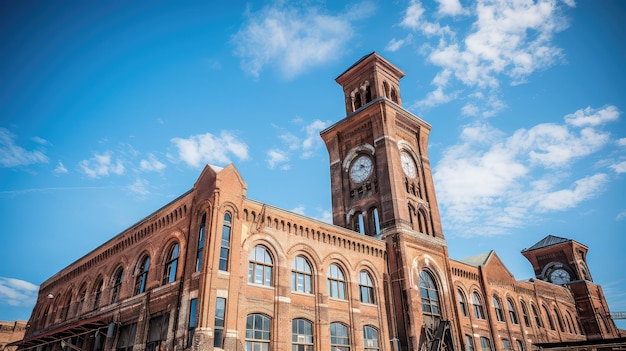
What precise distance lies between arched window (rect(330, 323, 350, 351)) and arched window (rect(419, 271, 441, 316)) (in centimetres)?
726

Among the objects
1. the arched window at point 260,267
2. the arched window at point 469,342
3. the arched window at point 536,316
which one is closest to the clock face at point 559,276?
the arched window at point 536,316

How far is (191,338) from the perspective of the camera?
18500 mm

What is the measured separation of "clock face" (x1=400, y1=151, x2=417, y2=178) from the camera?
3472 cm

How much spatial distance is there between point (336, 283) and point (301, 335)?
172 inches

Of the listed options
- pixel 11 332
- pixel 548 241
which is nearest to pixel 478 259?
pixel 548 241

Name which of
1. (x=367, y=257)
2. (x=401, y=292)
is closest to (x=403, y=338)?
(x=401, y=292)

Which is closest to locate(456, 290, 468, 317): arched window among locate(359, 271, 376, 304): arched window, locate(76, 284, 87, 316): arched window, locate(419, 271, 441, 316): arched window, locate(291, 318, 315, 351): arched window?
locate(419, 271, 441, 316): arched window

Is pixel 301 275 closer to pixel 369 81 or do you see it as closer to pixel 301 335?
pixel 301 335

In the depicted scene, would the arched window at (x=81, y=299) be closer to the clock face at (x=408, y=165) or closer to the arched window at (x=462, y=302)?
the clock face at (x=408, y=165)

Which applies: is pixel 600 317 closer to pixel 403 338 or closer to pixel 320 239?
pixel 403 338

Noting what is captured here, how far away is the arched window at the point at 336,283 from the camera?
83.1 ft

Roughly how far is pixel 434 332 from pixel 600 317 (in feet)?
119

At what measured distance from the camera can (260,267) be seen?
73.5ft

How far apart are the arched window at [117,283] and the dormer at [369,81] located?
76.5ft
